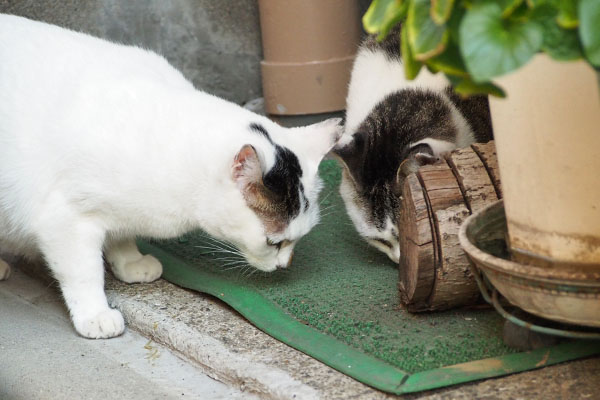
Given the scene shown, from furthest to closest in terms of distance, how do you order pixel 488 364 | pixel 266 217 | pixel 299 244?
1. pixel 299 244
2. pixel 266 217
3. pixel 488 364

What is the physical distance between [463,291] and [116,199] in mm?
1028

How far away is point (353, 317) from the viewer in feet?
7.08

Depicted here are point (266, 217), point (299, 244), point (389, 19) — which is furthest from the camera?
point (299, 244)

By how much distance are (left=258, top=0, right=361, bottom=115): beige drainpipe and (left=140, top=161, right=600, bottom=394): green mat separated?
2.82 feet

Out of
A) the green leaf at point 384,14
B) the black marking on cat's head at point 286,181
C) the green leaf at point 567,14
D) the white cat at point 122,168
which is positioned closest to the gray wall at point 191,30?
the white cat at point 122,168

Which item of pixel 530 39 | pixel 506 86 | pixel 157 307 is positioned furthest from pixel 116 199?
pixel 530 39

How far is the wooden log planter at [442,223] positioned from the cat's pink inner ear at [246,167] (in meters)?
0.42

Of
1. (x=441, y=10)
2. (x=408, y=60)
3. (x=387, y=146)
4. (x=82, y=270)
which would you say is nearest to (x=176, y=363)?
(x=82, y=270)

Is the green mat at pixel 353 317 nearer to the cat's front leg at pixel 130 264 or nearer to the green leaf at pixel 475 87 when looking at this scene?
the cat's front leg at pixel 130 264

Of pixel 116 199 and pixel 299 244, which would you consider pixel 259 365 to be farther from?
pixel 299 244

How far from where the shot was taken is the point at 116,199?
7.21 feet

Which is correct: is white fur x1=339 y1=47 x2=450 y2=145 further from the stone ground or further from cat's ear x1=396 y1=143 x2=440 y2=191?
the stone ground

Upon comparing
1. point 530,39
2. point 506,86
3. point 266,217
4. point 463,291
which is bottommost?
point 463,291

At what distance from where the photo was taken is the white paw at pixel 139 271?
2584mm
